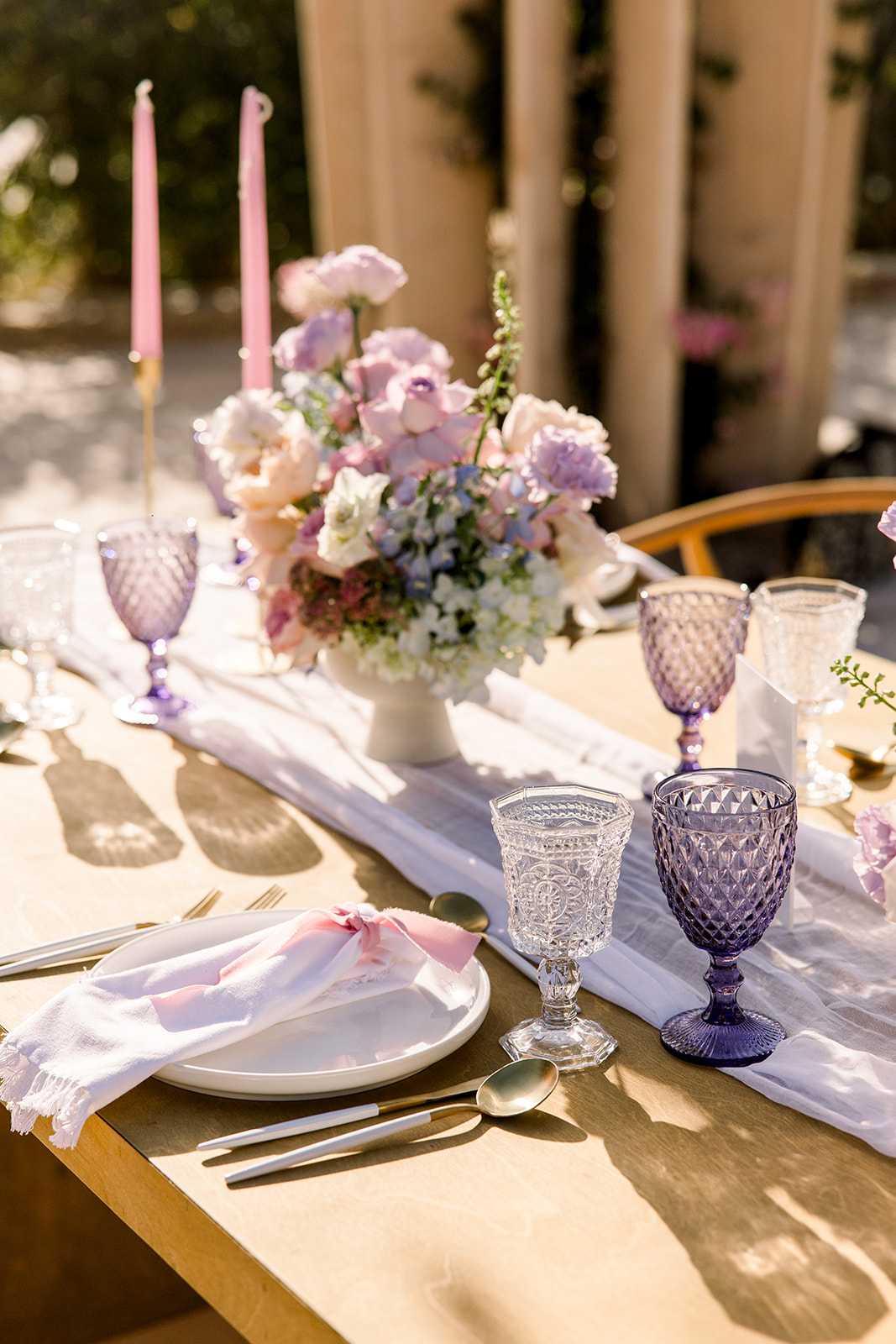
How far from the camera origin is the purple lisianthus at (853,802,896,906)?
856 mm

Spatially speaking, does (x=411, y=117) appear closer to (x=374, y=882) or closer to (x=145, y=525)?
(x=145, y=525)

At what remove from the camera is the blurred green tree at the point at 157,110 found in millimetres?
10078

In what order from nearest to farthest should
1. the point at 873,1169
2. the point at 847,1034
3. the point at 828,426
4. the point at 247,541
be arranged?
1. the point at 873,1169
2. the point at 847,1034
3. the point at 247,541
4. the point at 828,426

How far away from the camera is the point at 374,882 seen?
1.16 m

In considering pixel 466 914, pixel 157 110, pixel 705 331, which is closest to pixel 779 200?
pixel 705 331

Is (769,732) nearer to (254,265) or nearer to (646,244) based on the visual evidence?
(254,265)

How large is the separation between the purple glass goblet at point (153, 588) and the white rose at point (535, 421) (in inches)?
15.4

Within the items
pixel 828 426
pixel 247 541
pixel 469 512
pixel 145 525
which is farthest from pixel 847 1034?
pixel 828 426

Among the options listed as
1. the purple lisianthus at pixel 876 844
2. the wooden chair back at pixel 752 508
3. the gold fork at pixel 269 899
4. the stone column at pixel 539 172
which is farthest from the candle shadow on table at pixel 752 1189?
the stone column at pixel 539 172

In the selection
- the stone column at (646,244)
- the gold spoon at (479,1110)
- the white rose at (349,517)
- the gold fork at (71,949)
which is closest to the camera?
the gold spoon at (479,1110)

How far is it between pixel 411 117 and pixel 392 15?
259 millimetres

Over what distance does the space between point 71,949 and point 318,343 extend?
2.09 feet

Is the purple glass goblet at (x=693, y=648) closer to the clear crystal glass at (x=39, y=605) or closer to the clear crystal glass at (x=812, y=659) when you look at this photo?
the clear crystal glass at (x=812, y=659)

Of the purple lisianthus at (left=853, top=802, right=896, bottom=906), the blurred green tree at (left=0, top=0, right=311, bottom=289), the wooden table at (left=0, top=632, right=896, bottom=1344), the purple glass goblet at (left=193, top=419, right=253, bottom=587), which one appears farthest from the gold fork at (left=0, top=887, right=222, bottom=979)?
the blurred green tree at (left=0, top=0, right=311, bottom=289)
